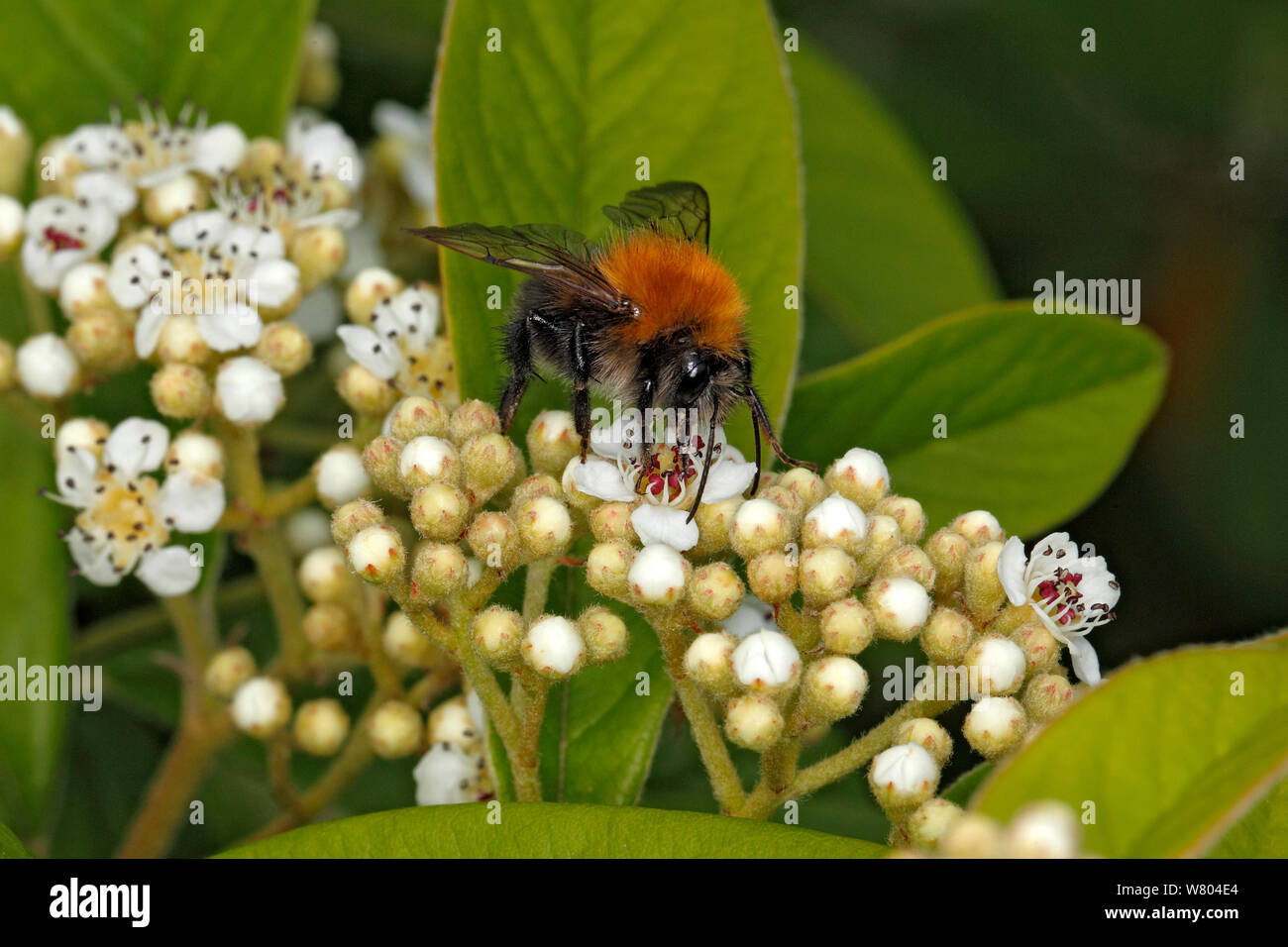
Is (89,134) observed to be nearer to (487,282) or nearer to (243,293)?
(243,293)

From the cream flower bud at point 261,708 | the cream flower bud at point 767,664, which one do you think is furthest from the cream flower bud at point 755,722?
the cream flower bud at point 261,708

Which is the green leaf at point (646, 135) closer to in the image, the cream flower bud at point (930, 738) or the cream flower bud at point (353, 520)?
the cream flower bud at point (353, 520)

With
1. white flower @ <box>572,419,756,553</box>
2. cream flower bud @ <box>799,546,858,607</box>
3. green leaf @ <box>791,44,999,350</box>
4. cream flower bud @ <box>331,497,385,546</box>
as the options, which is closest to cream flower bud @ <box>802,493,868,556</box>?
cream flower bud @ <box>799,546,858,607</box>

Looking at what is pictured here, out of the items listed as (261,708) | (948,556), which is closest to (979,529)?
(948,556)

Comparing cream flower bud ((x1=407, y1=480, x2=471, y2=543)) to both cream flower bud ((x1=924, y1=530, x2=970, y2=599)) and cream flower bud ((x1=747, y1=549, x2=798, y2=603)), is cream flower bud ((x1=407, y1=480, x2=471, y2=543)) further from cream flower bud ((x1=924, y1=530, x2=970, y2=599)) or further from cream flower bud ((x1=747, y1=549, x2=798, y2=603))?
cream flower bud ((x1=924, y1=530, x2=970, y2=599))
